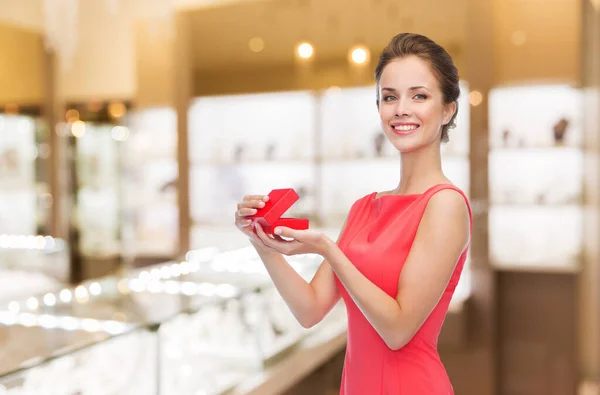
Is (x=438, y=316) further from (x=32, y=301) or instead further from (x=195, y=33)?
(x=195, y=33)

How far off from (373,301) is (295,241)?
0.16 meters

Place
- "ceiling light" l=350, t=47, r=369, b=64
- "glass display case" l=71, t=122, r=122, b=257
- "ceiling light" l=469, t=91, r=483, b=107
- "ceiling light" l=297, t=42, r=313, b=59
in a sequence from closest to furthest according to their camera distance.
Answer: "ceiling light" l=469, t=91, r=483, b=107
"ceiling light" l=350, t=47, r=369, b=64
"ceiling light" l=297, t=42, r=313, b=59
"glass display case" l=71, t=122, r=122, b=257

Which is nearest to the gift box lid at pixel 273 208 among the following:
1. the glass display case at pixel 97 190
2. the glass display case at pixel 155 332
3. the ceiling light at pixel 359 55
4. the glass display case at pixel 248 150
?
the glass display case at pixel 155 332

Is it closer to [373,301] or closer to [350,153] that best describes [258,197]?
[373,301]

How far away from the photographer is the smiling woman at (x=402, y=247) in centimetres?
109

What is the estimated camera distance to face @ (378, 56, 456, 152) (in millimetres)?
1146

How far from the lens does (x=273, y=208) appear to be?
3.55ft

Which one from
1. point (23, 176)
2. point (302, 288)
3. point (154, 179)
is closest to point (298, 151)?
point (154, 179)

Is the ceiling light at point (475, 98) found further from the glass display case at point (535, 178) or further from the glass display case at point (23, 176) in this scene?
the glass display case at point (23, 176)

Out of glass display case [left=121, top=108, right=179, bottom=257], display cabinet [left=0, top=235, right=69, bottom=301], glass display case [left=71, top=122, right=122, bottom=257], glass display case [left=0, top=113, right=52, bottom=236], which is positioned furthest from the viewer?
glass display case [left=71, top=122, right=122, bottom=257]

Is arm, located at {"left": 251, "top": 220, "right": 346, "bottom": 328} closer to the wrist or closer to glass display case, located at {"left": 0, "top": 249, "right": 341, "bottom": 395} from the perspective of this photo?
the wrist

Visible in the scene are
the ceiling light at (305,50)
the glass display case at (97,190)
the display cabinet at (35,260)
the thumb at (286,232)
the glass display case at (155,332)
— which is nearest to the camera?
the thumb at (286,232)

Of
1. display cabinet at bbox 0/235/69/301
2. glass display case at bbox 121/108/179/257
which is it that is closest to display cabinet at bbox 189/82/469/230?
glass display case at bbox 121/108/179/257

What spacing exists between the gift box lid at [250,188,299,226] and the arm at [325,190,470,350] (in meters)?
0.10
